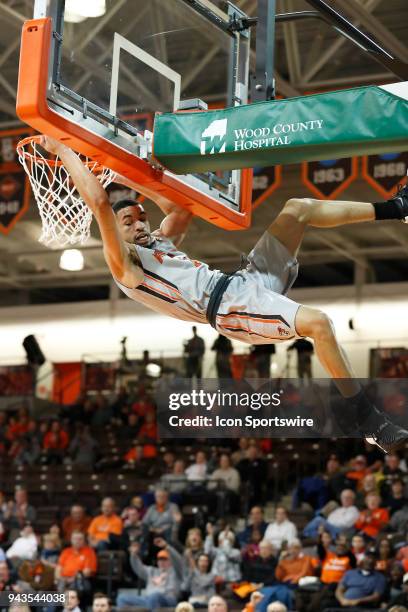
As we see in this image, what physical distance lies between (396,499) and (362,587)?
2.38m

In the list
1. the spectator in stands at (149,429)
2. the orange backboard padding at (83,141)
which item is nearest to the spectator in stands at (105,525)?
the spectator in stands at (149,429)

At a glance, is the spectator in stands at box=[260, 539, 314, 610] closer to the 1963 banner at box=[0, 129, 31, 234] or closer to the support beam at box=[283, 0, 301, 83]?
the 1963 banner at box=[0, 129, 31, 234]

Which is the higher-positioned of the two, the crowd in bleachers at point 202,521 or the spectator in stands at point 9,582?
the crowd in bleachers at point 202,521

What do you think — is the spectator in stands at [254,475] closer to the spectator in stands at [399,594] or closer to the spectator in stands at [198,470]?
the spectator in stands at [198,470]

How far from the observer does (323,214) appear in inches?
253

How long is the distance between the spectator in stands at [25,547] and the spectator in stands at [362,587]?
4650 mm

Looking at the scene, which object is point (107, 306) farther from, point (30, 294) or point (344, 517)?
point (344, 517)

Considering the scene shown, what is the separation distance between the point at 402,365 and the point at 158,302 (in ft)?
47.7

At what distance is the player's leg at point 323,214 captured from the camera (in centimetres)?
642

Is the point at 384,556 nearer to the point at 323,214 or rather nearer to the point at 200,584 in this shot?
the point at 200,584

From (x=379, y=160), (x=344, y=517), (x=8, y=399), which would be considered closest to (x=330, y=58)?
(x=379, y=160)

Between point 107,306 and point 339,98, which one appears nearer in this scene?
point 339,98

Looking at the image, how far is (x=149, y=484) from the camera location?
57.8ft

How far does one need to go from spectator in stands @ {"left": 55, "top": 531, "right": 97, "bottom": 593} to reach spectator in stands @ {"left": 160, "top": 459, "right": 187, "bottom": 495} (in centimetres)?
224
